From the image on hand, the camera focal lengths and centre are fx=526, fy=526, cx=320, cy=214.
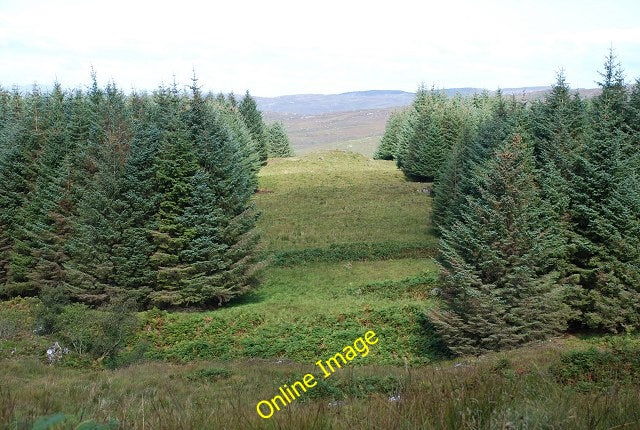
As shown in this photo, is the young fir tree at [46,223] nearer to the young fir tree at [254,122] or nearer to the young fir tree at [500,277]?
the young fir tree at [500,277]

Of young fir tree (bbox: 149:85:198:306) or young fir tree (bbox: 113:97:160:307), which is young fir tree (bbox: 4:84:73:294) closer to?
young fir tree (bbox: 113:97:160:307)

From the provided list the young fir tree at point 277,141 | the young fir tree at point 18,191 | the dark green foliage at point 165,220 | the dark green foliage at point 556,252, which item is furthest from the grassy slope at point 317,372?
the young fir tree at point 277,141

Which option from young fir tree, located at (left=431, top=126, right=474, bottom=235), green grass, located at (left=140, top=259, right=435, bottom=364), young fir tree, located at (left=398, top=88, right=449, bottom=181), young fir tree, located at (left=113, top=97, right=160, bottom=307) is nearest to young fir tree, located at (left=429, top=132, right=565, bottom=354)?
green grass, located at (left=140, top=259, right=435, bottom=364)

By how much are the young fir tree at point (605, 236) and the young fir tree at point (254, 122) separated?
75673 millimetres

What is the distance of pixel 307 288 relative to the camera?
1526 inches

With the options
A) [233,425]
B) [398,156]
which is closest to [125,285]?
[233,425]

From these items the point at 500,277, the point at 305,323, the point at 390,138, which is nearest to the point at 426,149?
the point at 390,138

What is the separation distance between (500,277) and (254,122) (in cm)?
8328

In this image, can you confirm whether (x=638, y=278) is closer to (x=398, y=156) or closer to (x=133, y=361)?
(x=133, y=361)

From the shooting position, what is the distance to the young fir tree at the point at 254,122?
333 ft

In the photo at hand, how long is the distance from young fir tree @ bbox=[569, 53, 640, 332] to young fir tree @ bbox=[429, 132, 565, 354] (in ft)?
7.16

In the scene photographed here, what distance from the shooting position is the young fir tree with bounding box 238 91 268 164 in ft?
333

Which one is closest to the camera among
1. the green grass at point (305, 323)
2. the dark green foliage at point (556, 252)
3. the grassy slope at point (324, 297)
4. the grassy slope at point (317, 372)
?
the grassy slope at point (317, 372)

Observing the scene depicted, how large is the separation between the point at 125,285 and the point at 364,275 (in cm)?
1742
